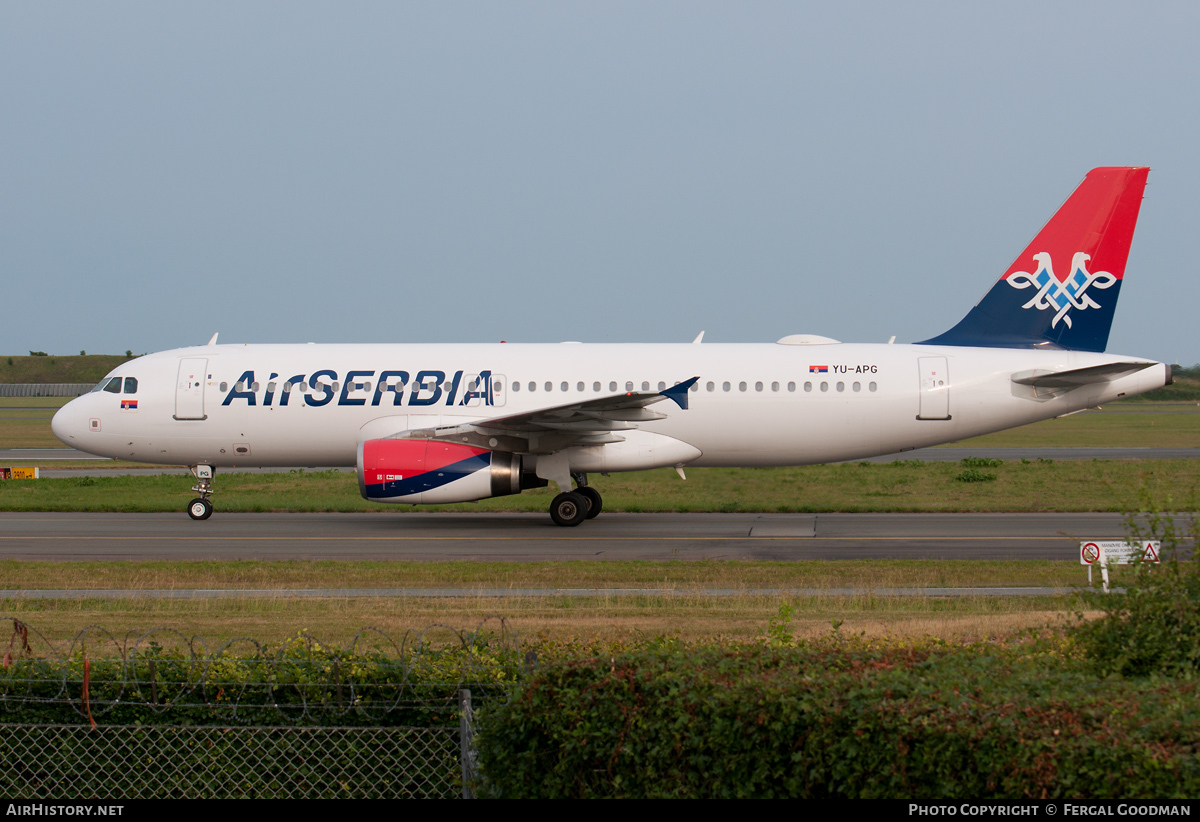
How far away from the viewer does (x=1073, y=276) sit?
26.3 metres

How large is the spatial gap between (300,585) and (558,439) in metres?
9.14

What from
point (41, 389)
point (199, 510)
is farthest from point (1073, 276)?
point (41, 389)

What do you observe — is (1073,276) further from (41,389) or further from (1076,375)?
(41,389)

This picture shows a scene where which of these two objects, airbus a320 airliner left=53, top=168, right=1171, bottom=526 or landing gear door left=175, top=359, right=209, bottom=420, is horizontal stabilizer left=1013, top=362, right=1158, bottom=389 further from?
landing gear door left=175, top=359, right=209, bottom=420

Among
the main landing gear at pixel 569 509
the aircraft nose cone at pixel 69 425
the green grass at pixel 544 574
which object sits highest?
the aircraft nose cone at pixel 69 425

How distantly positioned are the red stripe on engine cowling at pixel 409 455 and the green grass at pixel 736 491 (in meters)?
5.87

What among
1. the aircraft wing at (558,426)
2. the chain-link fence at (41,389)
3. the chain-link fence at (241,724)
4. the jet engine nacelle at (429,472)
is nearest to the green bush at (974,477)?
the aircraft wing at (558,426)

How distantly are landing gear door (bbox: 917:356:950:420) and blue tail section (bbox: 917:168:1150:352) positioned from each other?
1.38 m

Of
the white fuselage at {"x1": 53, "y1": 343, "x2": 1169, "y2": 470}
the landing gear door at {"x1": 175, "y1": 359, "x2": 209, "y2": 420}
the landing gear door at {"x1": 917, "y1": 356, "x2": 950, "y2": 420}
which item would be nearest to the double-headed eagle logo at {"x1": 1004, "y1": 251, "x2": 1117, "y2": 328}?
the white fuselage at {"x1": 53, "y1": 343, "x2": 1169, "y2": 470}

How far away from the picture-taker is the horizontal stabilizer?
2434cm

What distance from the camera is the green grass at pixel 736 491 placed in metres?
28.9

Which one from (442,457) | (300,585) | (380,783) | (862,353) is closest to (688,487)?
(862,353)

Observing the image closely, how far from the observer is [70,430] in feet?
88.4

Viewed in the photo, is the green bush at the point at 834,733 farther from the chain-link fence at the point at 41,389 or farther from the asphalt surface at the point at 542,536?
the chain-link fence at the point at 41,389
